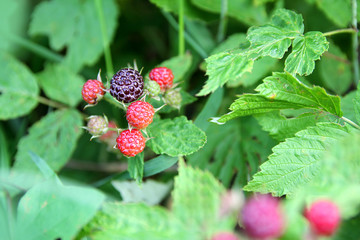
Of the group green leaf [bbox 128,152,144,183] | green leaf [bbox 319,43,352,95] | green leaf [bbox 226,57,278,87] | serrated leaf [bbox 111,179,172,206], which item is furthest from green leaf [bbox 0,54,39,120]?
green leaf [bbox 319,43,352,95]

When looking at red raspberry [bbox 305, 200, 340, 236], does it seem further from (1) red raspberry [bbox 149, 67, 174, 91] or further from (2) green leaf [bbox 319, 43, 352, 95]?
(2) green leaf [bbox 319, 43, 352, 95]

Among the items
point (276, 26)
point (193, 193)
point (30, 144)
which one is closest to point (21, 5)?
point (30, 144)

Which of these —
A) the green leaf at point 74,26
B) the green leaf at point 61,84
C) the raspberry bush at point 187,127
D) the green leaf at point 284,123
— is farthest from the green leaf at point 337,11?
the green leaf at point 61,84

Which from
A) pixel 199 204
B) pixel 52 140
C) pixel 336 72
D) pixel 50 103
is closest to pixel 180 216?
pixel 199 204

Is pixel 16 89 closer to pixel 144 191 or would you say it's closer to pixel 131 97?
pixel 144 191

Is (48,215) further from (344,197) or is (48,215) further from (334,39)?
(334,39)

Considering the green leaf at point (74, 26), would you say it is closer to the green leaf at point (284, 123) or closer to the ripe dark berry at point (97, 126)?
the ripe dark berry at point (97, 126)

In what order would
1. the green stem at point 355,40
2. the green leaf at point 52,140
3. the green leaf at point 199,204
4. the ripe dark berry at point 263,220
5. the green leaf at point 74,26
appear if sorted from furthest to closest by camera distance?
the green leaf at point 74,26 → the green leaf at point 52,140 → the green stem at point 355,40 → the green leaf at point 199,204 → the ripe dark berry at point 263,220
